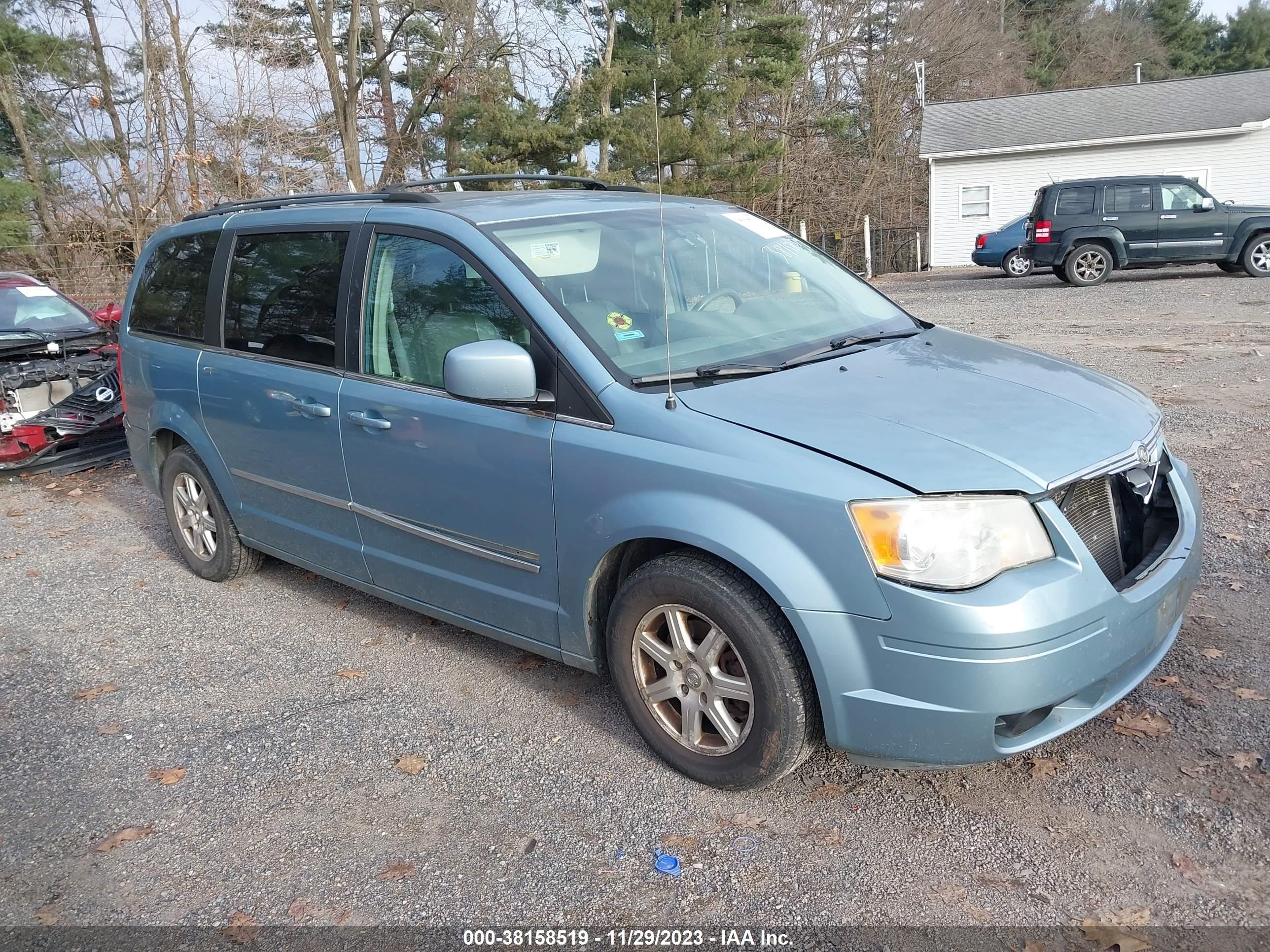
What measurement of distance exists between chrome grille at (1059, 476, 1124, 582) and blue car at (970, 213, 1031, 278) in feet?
66.6

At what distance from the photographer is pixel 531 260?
372cm

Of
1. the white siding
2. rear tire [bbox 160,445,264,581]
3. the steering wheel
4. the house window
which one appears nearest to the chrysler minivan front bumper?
the steering wheel

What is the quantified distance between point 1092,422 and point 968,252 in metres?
27.4

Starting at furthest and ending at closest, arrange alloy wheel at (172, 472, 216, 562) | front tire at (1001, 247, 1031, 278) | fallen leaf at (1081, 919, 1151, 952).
Answer: 1. front tire at (1001, 247, 1031, 278)
2. alloy wheel at (172, 472, 216, 562)
3. fallen leaf at (1081, 919, 1151, 952)

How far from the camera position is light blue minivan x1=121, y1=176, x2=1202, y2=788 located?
277cm

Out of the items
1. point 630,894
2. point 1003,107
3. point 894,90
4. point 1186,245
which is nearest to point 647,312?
point 630,894

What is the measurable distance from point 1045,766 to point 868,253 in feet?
87.5

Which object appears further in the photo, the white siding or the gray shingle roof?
the gray shingle roof

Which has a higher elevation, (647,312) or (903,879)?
(647,312)

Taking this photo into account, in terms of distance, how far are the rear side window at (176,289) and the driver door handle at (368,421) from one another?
1508mm

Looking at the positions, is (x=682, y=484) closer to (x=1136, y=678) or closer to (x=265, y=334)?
(x=1136, y=678)

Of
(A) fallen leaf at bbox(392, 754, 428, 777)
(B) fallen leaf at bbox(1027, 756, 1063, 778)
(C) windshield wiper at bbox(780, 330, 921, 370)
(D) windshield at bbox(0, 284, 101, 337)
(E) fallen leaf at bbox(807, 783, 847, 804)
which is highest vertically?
(C) windshield wiper at bbox(780, 330, 921, 370)

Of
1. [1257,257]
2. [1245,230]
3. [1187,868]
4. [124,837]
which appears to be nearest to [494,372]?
[124,837]

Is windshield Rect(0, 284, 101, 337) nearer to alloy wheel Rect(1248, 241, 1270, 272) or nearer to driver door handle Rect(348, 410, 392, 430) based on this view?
driver door handle Rect(348, 410, 392, 430)
